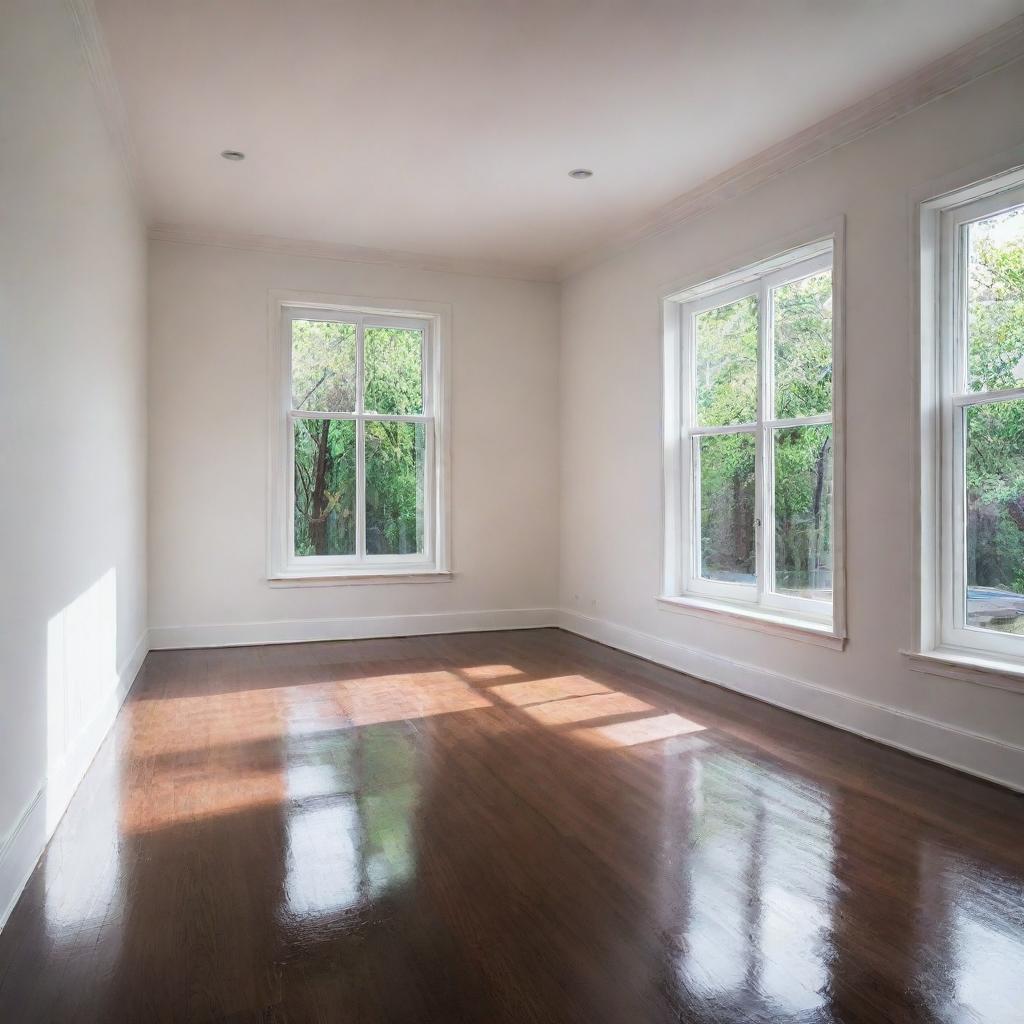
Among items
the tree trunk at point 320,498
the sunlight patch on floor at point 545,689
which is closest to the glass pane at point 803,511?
the sunlight patch on floor at point 545,689

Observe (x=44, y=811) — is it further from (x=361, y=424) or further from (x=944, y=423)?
(x=361, y=424)

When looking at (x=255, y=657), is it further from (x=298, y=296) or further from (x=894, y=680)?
(x=894, y=680)

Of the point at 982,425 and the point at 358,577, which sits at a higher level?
the point at 982,425

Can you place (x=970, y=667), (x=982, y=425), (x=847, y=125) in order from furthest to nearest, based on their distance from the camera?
(x=847, y=125)
(x=982, y=425)
(x=970, y=667)

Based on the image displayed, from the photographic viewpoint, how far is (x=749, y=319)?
4840mm

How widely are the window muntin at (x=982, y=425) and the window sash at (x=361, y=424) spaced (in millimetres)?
3967

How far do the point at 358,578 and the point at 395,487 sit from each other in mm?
790

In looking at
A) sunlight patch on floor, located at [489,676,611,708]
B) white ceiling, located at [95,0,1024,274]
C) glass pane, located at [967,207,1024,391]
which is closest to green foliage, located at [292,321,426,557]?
white ceiling, located at [95,0,1024,274]

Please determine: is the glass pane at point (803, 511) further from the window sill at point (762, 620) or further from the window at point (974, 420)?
the window at point (974, 420)

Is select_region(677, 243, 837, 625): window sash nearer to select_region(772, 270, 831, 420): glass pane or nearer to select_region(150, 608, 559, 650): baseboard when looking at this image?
select_region(772, 270, 831, 420): glass pane

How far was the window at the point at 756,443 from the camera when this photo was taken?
14.1 feet

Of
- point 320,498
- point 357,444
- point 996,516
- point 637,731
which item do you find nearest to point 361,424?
point 357,444

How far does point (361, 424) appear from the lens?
635 cm

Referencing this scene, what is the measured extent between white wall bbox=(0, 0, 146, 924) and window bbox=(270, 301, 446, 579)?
1.84 metres
